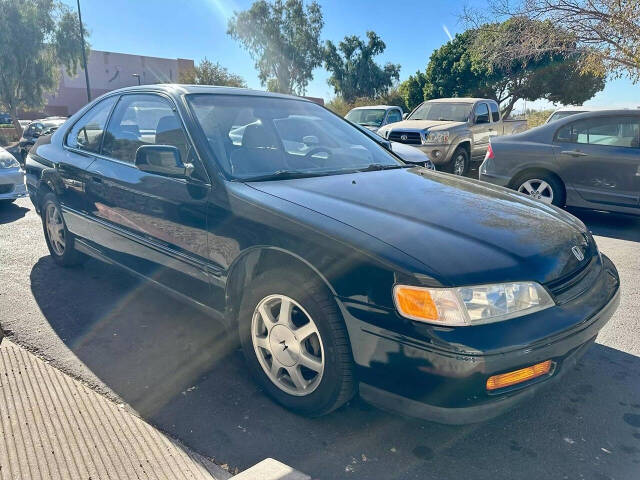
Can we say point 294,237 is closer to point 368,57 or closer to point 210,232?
point 210,232

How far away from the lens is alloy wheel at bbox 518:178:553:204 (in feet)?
21.5

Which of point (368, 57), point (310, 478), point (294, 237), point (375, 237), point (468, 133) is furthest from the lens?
point (368, 57)

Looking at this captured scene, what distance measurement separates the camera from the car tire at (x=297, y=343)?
2162 millimetres

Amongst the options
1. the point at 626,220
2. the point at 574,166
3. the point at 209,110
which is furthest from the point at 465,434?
the point at 626,220

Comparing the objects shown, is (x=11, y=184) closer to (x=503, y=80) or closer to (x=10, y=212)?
(x=10, y=212)

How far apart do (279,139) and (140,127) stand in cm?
102

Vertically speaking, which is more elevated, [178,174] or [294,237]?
[178,174]

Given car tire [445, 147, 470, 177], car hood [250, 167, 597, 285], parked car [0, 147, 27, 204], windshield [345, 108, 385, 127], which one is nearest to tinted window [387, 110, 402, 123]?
windshield [345, 108, 385, 127]

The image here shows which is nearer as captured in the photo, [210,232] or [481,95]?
[210,232]

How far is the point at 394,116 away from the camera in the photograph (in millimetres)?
13680

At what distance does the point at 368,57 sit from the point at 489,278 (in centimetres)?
4863

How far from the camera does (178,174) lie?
282cm

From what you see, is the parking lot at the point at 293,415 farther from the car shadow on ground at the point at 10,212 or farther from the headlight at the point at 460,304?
the car shadow on ground at the point at 10,212

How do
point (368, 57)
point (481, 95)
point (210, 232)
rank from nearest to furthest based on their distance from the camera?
point (210, 232), point (481, 95), point (368, 57)
